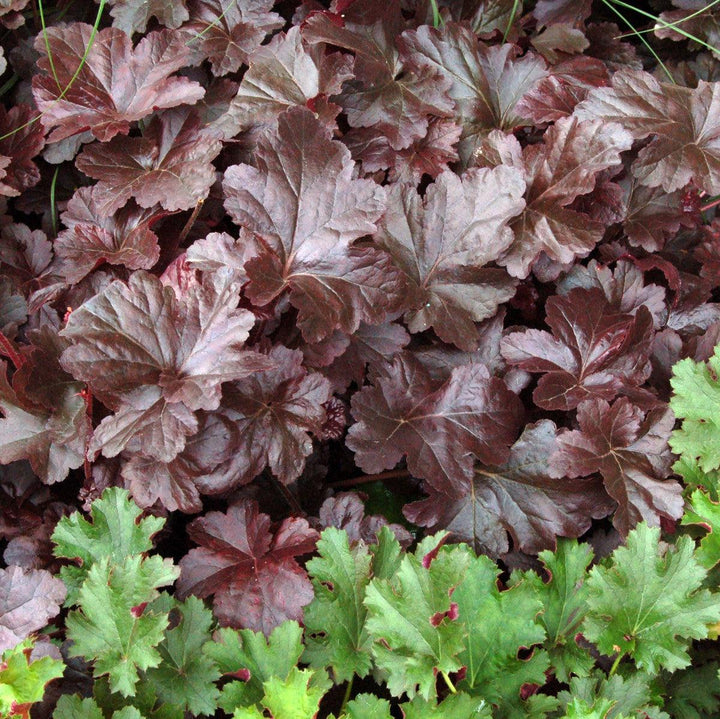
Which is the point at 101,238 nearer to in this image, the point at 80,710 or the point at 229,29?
the point at 229,29

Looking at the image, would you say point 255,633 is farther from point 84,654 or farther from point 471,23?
point 471,23

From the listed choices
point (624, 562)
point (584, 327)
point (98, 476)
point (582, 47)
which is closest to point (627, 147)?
point (584, 327)

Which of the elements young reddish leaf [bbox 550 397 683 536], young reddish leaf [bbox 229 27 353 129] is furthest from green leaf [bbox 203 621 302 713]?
young reddish leaf [bbox 229 27 353 129]

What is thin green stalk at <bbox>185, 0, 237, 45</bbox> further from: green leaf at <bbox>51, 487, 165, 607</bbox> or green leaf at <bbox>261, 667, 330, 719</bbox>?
green leaf at <bbox>261, 667, 330, 719</bbox>

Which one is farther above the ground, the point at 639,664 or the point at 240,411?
the point at 240,411

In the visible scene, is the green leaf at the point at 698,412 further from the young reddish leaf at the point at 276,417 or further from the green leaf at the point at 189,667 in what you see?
the green leaf at the point at 189,667

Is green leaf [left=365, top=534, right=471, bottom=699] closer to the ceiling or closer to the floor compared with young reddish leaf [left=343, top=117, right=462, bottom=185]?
closer to the floor
